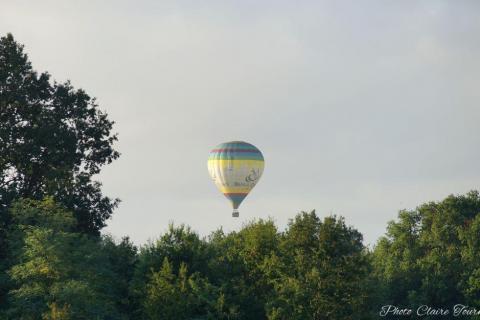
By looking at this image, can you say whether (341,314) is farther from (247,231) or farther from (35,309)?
(35,309)

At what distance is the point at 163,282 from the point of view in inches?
3381

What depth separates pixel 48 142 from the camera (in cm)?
9362

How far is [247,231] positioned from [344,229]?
9.36 m

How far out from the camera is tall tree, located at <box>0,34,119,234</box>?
309 ft

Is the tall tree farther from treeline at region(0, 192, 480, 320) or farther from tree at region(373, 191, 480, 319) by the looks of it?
tree at region(373, 191, 480, 319)

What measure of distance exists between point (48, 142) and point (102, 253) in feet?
32.7

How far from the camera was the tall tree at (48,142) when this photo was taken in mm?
94062

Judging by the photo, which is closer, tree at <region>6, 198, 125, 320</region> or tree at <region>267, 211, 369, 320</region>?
tree at <region>6, 198, 125, 320</region>

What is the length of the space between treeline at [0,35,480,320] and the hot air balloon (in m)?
36.8

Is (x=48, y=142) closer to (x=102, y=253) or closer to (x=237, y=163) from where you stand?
(x=102, y=253)

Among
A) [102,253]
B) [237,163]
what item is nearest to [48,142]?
[102,253]

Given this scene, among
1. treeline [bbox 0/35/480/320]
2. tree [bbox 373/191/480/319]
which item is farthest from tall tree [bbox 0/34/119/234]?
tree [bbox 373/191/480/319]

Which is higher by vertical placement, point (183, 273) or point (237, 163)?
point (237, 163)

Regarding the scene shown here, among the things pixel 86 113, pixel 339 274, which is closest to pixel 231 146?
pixel 86 113
